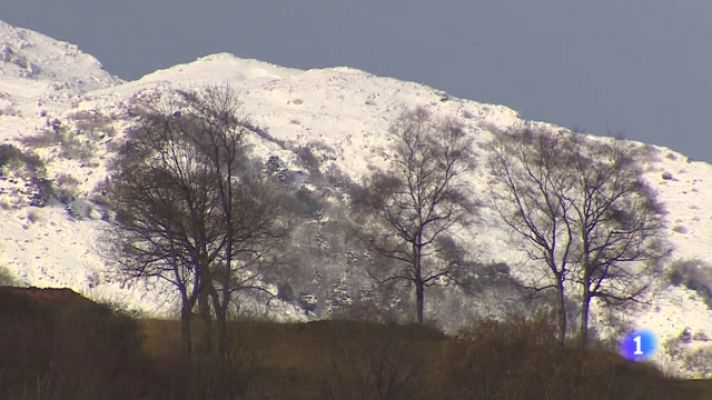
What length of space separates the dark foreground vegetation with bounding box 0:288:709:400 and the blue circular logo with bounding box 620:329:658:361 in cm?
2393

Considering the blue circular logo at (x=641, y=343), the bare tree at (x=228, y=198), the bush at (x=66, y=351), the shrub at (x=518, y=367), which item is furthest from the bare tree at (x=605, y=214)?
the bush at (x=66, y=351)

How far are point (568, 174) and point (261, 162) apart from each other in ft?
141

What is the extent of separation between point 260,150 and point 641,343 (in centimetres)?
3859

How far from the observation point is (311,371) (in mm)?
24562

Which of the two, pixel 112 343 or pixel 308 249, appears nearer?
pixel 112 343

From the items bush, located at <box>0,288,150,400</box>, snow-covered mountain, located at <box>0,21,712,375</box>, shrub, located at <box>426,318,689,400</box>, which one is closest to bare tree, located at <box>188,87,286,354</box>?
bush, located at <box>0,288,150,400</box>

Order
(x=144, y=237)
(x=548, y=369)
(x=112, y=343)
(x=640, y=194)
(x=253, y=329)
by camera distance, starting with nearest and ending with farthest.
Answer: (x=548, y=369), (x=112, y=343), (x=253, y=329), (x=144, y=237), (x=640, y=194)

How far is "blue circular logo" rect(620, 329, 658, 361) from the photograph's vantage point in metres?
47.5

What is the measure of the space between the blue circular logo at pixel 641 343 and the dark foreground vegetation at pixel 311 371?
78.5 ft

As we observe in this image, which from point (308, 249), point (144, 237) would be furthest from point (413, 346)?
point (308, 249)

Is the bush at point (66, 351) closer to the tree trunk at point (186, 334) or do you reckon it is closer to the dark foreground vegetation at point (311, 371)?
the dark foreground vegetation at point (311, 371)

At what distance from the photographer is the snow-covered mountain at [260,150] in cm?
5797

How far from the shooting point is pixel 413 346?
23281 mm

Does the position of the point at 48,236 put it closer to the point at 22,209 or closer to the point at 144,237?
the point at 22,209
